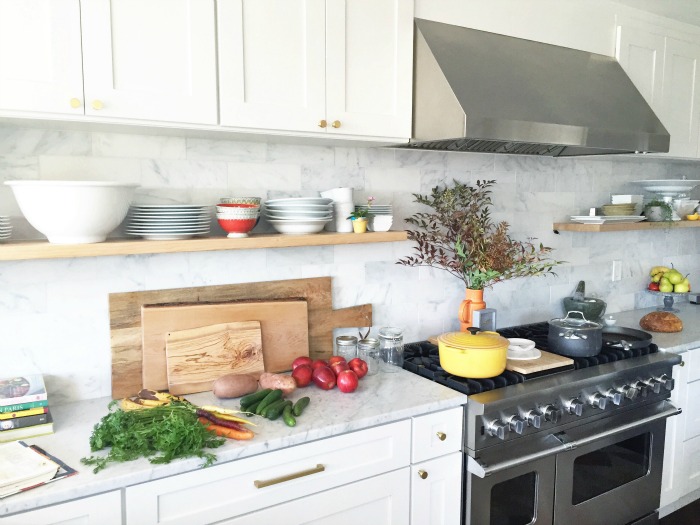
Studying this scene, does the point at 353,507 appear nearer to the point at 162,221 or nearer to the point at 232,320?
the point at 232,320

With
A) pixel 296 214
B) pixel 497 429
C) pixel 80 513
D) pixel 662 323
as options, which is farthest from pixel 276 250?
pixel 662 323

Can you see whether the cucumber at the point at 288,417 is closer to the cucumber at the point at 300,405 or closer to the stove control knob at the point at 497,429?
the cucumber at the point at 300,405

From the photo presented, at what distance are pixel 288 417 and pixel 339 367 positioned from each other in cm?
42

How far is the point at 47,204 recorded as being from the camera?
5.32ft

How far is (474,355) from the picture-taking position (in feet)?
7.11

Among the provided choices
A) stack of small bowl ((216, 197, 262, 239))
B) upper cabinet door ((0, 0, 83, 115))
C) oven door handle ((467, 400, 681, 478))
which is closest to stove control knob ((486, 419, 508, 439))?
oven door handle ((467, 400, 681, 478))

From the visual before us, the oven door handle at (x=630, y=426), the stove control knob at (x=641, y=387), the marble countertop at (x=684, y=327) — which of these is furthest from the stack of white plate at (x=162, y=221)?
the marble countertop at (x=684, y=327)

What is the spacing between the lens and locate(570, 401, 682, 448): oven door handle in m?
2.30

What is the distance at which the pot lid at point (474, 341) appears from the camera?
7.13 feet

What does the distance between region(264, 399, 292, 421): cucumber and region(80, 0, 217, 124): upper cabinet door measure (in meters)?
0.92

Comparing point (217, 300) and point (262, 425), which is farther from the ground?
point (217, 300)

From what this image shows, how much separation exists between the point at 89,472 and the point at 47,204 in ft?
2.40

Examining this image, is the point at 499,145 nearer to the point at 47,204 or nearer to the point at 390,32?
the point at 390,32

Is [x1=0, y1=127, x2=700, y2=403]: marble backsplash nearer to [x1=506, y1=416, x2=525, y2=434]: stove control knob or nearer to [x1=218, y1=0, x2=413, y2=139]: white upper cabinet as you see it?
[x1=218, y1=0, x2=413, y2=139]: white upper cabinet
